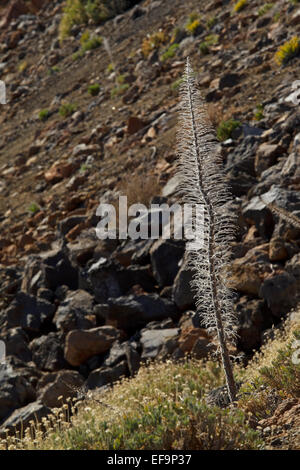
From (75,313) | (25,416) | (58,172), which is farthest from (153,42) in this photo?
(25,416)

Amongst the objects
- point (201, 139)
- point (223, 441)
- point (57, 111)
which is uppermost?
point (201, 139)

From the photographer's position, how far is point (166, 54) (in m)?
19.1

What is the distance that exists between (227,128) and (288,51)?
3.46 m

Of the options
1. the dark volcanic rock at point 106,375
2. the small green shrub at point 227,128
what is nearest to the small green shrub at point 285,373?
the dark volcanic rock at point 106,375

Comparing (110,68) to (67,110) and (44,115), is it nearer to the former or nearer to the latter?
(67,110)

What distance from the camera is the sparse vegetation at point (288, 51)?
1417cm

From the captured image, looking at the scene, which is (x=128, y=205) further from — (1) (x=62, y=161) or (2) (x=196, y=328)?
(1) (x=62, y=161)

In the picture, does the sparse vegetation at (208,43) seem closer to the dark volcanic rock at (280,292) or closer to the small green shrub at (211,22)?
the small green shrub at (211,22)

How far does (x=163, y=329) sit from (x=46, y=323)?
243 cm

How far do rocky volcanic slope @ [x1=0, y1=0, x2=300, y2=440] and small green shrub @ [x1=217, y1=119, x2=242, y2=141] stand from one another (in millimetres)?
277

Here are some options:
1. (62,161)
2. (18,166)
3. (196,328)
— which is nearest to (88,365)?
(196,328)

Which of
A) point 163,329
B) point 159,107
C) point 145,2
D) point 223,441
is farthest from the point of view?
point 145,2
